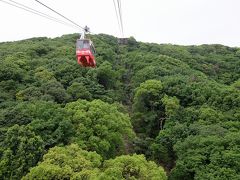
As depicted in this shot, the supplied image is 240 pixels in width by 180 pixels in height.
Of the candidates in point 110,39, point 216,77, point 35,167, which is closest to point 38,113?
point 35,167

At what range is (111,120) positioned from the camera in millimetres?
41875

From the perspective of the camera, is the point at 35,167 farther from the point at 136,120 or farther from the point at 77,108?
the point at 136,120

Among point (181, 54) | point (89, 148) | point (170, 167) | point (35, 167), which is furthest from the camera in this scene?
point (181, 54)

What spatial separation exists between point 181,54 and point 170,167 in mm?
40427

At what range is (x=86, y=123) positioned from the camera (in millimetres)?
40281

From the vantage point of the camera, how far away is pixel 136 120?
53.5 meters

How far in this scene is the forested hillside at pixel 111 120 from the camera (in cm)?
3384

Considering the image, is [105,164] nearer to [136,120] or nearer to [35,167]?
[35,167]

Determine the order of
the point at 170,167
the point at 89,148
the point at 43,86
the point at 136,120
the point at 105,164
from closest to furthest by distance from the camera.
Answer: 1. the point at 105,164
2. the point at 89,148
3. the point at 170,167
4. the point at 43,86
5. the point at 136,120

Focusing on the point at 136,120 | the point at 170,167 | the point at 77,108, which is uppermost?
the point at 77,108

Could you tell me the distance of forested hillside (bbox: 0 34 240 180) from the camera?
33.8 metres

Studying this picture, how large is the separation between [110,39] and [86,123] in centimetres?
5885

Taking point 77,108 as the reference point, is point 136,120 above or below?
below

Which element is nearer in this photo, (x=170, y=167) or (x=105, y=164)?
(x=105, y=164)
